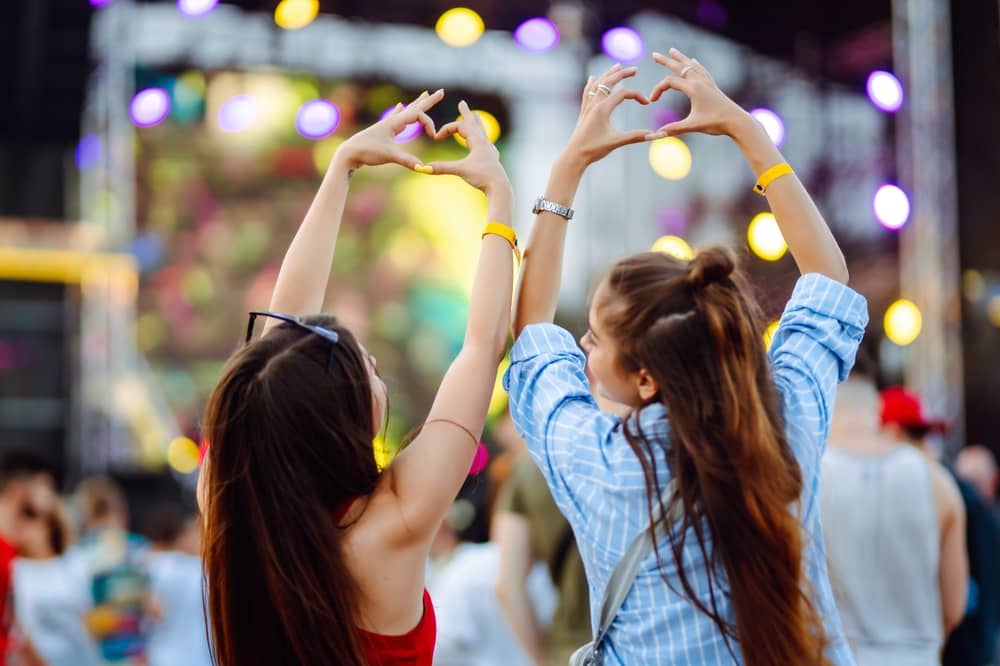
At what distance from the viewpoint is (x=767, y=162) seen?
1.61 metres

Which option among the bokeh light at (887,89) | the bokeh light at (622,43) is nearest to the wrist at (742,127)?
the bokeh light at (622,43)

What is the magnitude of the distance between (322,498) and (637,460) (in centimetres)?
40

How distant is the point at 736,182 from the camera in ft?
30.4

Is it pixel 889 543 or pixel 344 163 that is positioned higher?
pixel 344 163

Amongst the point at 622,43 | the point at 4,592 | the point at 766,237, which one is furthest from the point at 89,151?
the point at 4,592

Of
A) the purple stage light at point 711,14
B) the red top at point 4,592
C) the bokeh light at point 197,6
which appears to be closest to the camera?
the red top at point 4,592

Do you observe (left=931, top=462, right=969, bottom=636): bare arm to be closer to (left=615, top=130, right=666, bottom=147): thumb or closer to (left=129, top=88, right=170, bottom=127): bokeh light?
(left=615, top=130, right=666, bottom=147): thumb

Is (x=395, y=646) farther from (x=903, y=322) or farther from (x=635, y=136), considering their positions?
(x=903, y=322)

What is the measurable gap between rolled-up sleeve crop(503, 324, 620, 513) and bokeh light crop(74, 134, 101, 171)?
28.5 feet

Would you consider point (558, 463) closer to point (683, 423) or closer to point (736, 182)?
point (683, 423)

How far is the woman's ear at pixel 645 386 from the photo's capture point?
4.65ft

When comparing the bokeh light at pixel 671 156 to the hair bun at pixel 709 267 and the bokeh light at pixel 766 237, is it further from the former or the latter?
the hair bun at pixel 709 267

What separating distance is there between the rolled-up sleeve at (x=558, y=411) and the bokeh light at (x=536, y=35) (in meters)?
6.14

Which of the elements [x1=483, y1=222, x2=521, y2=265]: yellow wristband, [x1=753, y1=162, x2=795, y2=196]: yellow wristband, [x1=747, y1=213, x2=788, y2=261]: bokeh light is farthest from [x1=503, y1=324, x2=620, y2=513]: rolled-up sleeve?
[x1=747, y1=213, x2=788, y2=261]: bokeh light
